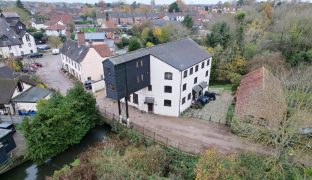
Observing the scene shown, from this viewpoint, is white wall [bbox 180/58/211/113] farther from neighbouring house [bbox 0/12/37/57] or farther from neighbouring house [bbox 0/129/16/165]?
neighbouring house [bbox 0/12/37/57]

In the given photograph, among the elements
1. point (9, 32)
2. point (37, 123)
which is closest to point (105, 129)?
point (37, 123)

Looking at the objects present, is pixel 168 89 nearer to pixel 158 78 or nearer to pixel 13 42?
pixel 158 78

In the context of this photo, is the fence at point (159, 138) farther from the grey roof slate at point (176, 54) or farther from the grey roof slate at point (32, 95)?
the grey roof slate at point (32, 95)

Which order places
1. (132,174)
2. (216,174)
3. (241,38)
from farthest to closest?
(241,38), (132,174), (216,174)

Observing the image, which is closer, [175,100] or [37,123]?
[37,123]

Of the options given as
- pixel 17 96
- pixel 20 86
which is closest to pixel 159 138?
pixel 17 96

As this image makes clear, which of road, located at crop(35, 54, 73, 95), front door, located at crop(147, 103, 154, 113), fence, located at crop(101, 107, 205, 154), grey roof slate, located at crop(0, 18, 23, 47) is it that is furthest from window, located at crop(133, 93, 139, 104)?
grey roof slate, located at crop(0, 18, 23, 47)

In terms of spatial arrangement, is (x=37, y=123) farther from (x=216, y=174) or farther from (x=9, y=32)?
(x=9, y=32)
